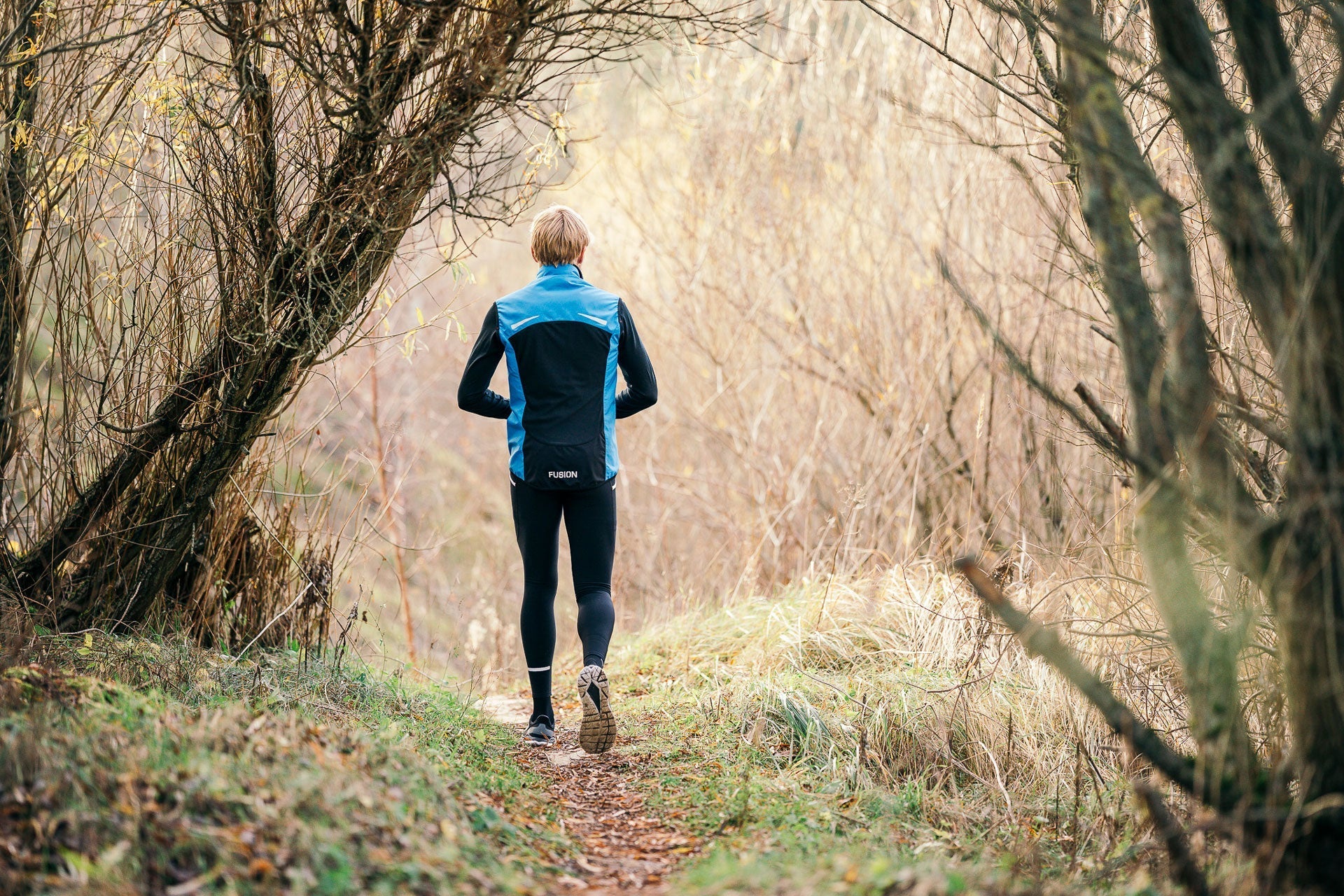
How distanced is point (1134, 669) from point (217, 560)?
3901 millimetres

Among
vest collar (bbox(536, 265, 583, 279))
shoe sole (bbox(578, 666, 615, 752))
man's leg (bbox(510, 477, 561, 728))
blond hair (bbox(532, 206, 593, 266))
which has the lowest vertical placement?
shoe sole (bbox(578, 666, 615, 752))

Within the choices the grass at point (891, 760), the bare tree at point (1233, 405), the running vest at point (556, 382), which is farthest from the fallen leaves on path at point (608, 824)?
the bare tree at point (1233, 405)

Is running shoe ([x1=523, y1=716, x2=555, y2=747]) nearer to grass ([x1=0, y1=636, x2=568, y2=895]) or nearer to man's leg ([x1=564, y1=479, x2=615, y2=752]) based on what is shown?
man's leg ([x1=564, y1=479, x2=615, y2=752])

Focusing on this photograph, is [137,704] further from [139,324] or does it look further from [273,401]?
[139,324]

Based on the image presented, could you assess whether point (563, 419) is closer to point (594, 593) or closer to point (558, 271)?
point (558, 271)

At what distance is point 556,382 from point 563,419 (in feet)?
0.47

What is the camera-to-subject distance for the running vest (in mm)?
3900

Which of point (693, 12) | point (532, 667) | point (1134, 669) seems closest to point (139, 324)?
point (532, 667)

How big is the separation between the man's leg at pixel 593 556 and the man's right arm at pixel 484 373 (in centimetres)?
47

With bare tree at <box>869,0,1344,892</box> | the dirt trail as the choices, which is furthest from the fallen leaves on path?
bare tree at <box>869,0,1344,892</box>

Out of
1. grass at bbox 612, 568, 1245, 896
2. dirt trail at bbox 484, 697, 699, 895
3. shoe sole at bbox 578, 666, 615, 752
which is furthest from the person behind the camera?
shoe sole at bbox 578, 666, 615, 752

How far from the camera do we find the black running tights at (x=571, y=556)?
13.1ft

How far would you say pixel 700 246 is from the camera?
28.1 feet

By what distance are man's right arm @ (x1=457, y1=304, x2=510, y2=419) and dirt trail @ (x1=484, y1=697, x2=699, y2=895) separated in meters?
1.39
